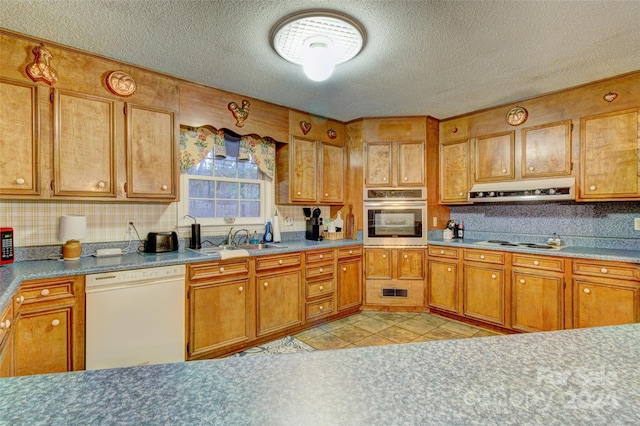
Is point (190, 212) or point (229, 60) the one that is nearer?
point (229, 60)

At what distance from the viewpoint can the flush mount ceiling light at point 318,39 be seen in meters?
1.91

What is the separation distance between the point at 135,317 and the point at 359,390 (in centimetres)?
217

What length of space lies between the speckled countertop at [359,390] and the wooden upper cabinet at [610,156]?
9.22 ft

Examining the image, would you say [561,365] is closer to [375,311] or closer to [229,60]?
[229,60]

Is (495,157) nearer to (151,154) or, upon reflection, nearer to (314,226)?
(314,226)

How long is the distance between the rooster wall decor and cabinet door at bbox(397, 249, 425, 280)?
242 centimetres

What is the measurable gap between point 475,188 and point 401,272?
4.35 feet

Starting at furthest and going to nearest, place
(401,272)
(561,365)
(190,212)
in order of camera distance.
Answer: (401,272)
(190,212)
(561,365)

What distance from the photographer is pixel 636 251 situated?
2.80 metres

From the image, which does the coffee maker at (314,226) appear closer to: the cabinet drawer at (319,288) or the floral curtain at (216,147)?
the cabinet drawer at (319,288)

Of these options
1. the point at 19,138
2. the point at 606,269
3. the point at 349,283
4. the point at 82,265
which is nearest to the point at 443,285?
the point at 349,283

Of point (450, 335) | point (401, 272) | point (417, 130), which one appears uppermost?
point (417, 130)

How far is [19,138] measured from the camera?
6.94 ft

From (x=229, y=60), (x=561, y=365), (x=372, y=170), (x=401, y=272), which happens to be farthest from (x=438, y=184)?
(x=561, y=365)
